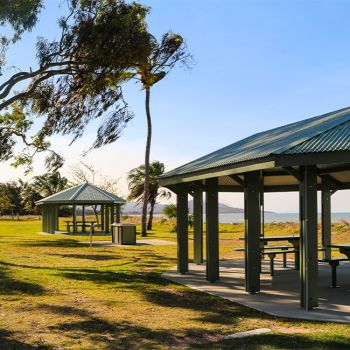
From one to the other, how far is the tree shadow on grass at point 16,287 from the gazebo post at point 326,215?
8.47 metres


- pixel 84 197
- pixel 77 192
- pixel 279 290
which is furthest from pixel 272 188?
pixel 77 192

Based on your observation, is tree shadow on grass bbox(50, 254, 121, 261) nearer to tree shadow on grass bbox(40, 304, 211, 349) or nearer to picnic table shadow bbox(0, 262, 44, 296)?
picnic table shadow bbox(0, 262, 44, 296)

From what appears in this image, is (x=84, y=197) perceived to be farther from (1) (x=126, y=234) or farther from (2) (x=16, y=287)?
(2) (x=16, y=287)

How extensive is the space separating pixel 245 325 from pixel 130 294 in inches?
138

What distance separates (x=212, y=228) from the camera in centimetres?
1128

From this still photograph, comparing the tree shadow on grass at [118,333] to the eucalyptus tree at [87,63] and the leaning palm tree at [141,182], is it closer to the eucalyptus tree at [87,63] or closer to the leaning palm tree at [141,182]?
the eucalyptus tree at [87,63]

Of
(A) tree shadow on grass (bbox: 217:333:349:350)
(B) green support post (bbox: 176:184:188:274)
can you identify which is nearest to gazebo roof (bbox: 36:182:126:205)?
(B) green support post (bbox: 176:184:188:274)

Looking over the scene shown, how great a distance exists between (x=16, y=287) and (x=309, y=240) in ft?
21.2

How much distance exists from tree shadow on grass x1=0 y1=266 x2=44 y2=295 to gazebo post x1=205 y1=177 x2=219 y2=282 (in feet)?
12.1

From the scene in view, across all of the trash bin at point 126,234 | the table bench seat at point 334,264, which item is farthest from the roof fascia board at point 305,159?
the trash bin at point 126,234

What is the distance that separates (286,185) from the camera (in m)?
17.2

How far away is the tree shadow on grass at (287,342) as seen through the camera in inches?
231

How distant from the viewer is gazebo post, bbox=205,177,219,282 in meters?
11.2

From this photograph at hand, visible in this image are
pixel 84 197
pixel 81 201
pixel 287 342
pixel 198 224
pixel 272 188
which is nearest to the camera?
pixel 287 342
